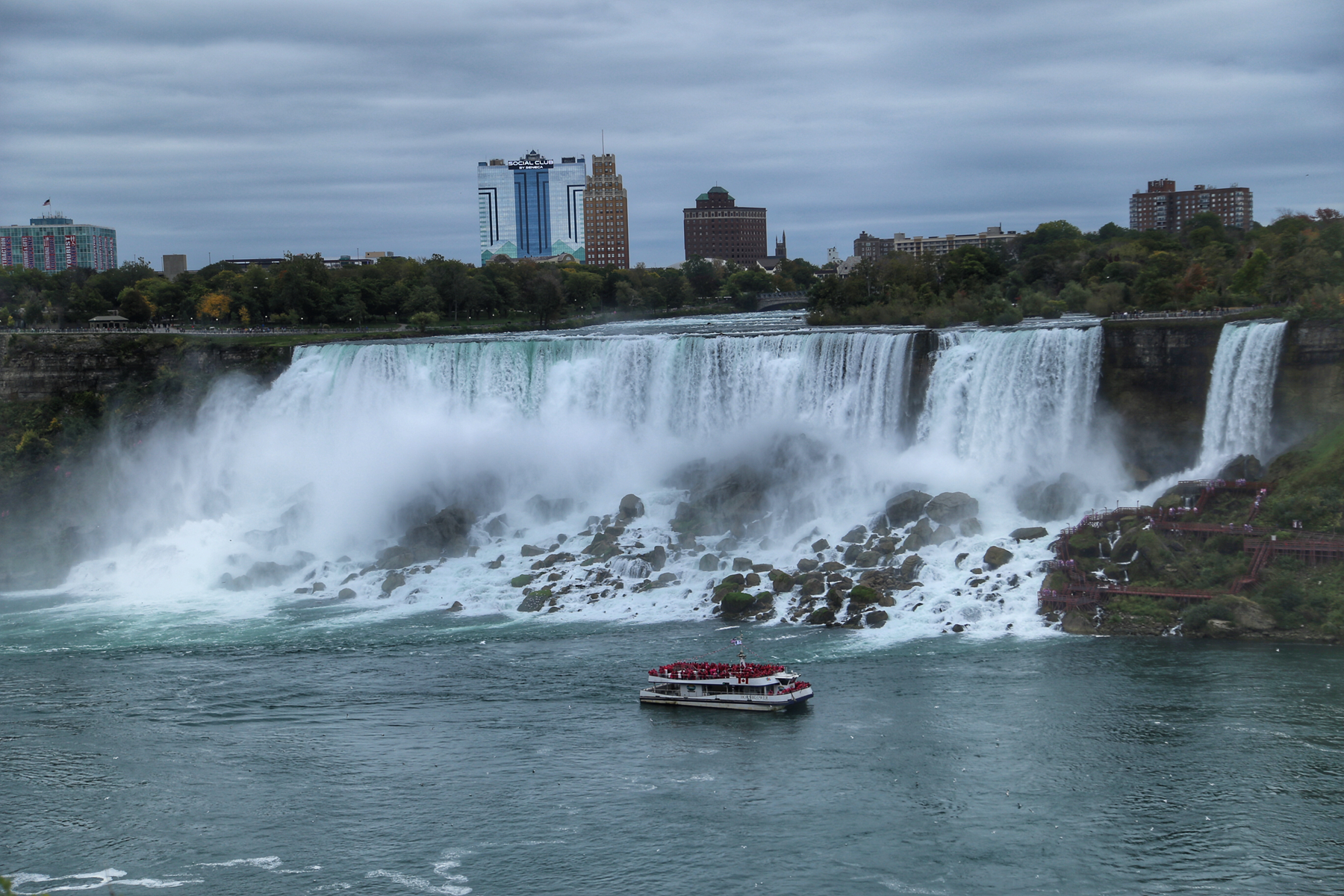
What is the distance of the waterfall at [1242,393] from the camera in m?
43.3

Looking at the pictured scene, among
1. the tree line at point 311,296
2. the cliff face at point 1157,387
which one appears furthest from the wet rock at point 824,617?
the tree line at point 311,296

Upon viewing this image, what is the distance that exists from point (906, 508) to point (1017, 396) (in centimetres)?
701

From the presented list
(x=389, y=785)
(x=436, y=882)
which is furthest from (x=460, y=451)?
(x=436, y=882)

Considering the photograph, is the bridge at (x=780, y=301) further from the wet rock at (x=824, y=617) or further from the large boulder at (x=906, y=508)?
the wet rock at (x=824, y=617)

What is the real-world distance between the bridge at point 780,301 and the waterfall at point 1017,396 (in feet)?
219

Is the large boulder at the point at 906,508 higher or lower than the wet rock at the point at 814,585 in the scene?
higher

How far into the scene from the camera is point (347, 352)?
59281mm

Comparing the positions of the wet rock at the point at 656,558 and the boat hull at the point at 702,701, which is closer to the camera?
the boat hull at the point at 702,701

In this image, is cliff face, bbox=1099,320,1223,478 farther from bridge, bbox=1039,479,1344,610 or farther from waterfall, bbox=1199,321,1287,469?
bridge, bbox=1039,479,1344,610

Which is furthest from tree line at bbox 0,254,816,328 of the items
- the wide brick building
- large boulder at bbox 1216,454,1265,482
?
the wide brick building

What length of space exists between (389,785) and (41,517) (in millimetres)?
37405

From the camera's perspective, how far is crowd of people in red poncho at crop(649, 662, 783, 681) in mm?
31828

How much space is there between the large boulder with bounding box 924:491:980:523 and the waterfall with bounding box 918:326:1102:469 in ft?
13.7

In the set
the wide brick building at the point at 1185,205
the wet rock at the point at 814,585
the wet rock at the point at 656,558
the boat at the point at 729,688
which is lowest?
the boat at the point at 729,688
